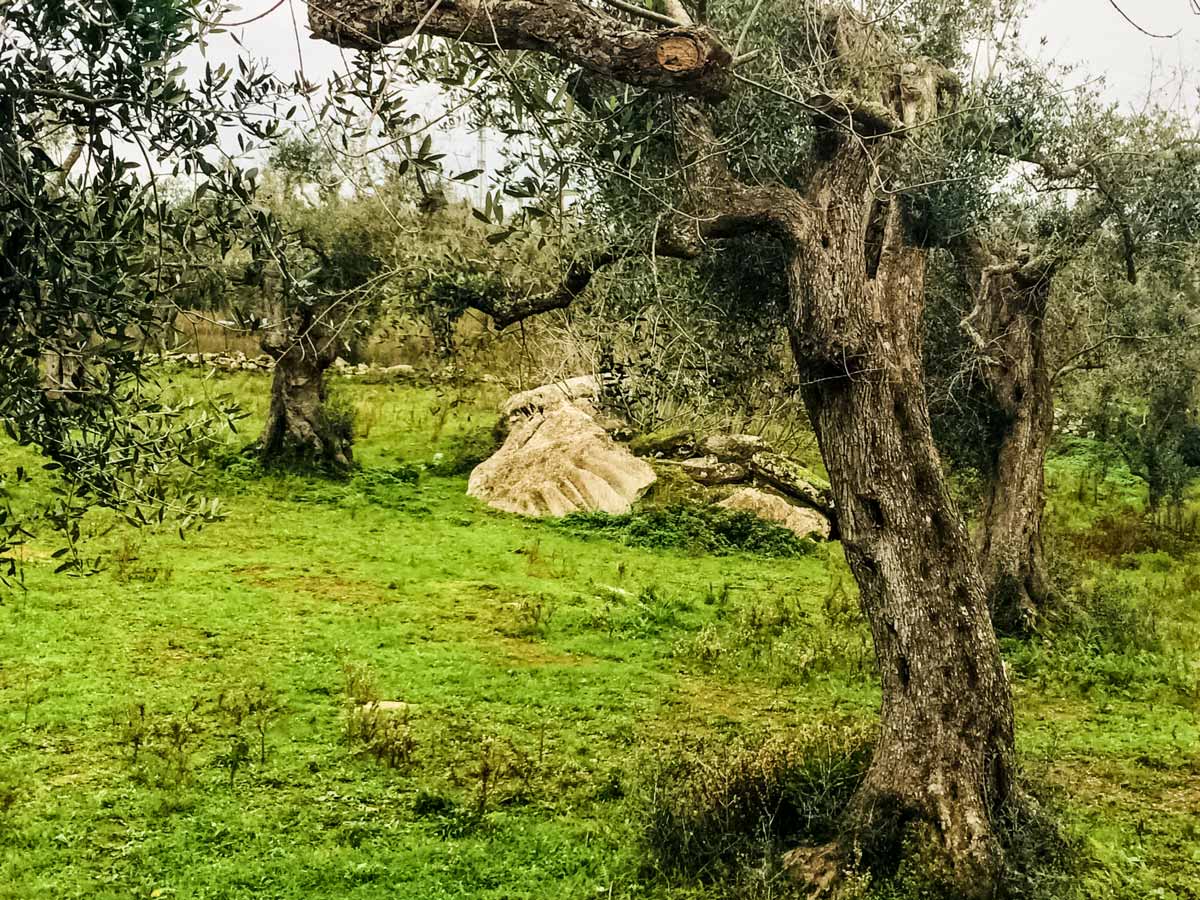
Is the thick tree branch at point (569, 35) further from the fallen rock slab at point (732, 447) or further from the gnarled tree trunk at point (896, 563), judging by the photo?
the fallen rock slab at point (732, 447)

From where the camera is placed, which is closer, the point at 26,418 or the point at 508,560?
the point at 26,418

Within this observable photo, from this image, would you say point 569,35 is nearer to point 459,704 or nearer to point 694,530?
point 459,704

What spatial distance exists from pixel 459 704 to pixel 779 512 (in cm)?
932

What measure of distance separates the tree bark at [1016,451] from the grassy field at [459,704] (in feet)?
2.75

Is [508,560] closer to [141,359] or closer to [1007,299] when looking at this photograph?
[1007,299]

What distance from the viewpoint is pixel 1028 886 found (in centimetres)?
685

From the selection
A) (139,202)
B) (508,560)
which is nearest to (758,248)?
(139,202)

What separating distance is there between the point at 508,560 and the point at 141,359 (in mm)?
11260

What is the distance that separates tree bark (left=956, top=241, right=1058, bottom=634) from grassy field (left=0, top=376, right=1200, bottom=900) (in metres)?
0.84

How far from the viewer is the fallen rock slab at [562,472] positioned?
18938mm

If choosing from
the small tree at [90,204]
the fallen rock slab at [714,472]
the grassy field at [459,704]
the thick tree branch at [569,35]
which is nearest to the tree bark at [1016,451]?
the grassy field at [459,704]

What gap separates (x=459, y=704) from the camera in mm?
10602

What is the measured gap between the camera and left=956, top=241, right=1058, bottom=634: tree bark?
13.8 m

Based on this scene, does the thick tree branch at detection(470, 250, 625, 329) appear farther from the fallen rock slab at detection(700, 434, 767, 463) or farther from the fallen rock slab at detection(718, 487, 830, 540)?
the fallen rock slab at detection(700, 434, 767, 463)
